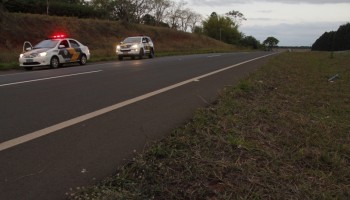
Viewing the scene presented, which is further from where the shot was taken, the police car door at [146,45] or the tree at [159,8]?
the tree at [159,8]

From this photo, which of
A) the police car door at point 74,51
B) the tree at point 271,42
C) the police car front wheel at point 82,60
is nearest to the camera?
the police car door at point 74,51

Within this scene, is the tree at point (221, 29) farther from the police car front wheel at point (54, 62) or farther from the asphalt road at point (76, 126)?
the asphalt road at point (76, 126)

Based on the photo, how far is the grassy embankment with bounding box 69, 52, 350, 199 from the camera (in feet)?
12.7

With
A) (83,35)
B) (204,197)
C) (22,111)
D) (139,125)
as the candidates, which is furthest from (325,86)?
(83,35)

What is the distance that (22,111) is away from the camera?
24.5 feet

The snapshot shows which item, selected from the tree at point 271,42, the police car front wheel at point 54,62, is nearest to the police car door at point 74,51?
the police car front wheel at point 54,62

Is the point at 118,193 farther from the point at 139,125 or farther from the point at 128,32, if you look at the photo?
the point at 128,32

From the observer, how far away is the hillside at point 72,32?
111 feet

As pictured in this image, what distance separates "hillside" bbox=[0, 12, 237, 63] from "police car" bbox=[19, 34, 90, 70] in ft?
10.5

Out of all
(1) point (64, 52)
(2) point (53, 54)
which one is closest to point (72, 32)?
(1) point (64, 52)

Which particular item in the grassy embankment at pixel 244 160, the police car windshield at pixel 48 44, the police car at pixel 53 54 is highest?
the police car windshield at pixel 48 44

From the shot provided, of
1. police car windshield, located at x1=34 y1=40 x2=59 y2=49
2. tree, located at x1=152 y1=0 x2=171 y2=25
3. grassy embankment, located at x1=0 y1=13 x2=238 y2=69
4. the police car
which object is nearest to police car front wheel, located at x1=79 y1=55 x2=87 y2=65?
the police car

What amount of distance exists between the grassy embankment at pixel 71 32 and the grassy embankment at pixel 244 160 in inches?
659

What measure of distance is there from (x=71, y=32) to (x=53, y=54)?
964 inches
